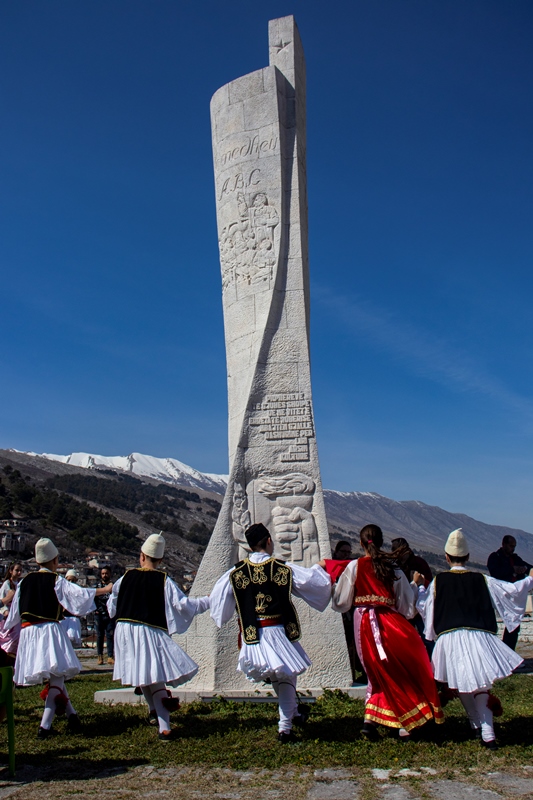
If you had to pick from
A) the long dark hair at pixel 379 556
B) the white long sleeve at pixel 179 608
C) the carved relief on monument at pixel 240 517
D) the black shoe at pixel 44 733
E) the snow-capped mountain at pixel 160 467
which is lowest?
the black shoe at pixel 44 733

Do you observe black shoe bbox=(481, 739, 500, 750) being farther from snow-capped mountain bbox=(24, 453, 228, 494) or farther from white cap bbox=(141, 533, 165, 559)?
snow-capped mountain bbox=(24, 453, 228, 494)

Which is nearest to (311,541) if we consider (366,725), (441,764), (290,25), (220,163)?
(366,725)

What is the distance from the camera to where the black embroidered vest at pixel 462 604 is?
4.65 metres

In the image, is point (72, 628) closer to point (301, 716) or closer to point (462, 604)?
point (301, 716)

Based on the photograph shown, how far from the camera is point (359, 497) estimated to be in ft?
Answer: 381

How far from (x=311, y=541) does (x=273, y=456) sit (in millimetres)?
991

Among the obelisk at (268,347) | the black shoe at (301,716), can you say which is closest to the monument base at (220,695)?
the obelisk at (268,347)

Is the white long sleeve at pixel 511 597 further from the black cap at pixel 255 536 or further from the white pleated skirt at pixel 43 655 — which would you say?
the white pleated skirt at pixel 43 655

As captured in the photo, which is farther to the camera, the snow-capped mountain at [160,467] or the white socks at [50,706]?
the snow-capped mountain at [160,467]

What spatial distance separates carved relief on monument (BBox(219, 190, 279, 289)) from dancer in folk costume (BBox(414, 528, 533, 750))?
4.22 m

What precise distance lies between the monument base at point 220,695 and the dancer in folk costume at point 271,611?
141cm

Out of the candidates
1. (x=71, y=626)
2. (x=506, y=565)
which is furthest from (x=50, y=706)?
(x=506, y=565)

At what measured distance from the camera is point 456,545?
4867mm

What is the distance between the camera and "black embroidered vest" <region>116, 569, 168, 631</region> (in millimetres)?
5121
